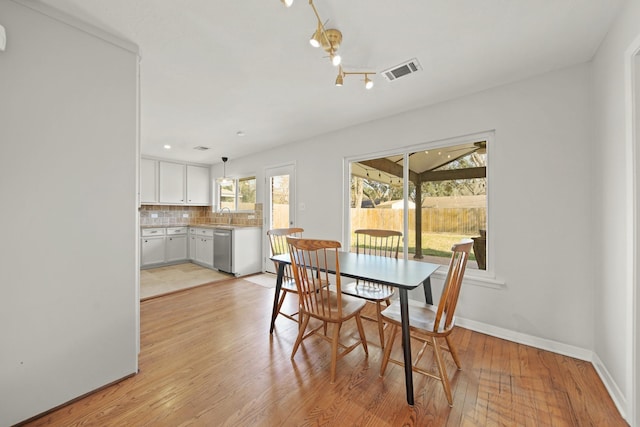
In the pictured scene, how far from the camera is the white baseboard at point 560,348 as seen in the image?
1553 mm

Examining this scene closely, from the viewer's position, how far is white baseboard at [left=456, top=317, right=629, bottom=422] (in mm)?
1553

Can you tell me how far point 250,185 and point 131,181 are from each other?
11.7 feet

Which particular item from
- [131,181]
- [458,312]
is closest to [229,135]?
[131,181]

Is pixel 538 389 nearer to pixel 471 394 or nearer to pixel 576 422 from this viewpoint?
pixel 576 422

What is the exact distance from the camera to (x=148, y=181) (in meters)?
5.29

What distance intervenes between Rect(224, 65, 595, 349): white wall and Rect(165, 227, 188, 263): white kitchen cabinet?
556 centimetres

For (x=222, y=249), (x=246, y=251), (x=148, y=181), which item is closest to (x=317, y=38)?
(x=246, y=251)

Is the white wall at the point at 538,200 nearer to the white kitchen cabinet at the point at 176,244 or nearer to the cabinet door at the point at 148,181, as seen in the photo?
the cabinet door at the point at 148,181

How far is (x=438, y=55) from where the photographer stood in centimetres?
194

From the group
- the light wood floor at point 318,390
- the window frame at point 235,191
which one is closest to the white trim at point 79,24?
the light wood floor at point 318,390

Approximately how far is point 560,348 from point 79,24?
4.27 m

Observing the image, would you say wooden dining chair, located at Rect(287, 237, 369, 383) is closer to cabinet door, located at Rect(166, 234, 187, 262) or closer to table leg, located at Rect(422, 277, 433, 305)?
table leg, located at Rect(422, 277, 433, 305)

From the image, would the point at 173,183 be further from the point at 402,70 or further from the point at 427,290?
the point at 427,290

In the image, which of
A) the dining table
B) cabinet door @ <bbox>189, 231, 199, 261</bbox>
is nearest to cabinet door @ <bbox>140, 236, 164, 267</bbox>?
cabinet door @ <bbox>189, 231, 199, 261</bbox>
